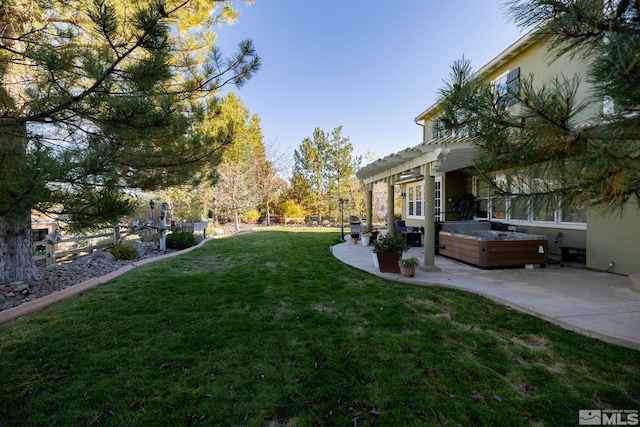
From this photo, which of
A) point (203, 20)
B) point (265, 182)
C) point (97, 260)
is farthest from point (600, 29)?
point (265, 182)

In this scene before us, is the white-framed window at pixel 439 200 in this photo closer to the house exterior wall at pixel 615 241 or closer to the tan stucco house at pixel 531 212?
the tan stucco house at pixel 531 212

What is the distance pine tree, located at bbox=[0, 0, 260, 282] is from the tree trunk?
2.47m

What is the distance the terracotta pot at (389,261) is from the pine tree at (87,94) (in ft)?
13.6

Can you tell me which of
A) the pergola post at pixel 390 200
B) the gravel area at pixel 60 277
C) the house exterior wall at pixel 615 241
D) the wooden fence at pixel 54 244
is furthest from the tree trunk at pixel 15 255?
the house exterior wall at pixel 615 241

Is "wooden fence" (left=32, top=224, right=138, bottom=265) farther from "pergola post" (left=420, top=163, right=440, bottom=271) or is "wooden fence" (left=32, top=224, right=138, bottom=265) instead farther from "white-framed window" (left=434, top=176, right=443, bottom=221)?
"white-framed window" (left=434, top=176, right=443, bottom=221)

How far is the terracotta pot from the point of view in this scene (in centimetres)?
567

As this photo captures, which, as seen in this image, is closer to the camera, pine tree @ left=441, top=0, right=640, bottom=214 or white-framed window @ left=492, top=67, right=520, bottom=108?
pine tree @ left=441, top=0, right=640, bottom=214

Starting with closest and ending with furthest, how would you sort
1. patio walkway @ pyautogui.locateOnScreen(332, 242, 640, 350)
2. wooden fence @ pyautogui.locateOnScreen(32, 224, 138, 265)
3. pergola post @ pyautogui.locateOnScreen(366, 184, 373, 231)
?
patio walkway @ pyautogui.locateOnScreen(332, 242, 640, 350)
wooden fence @ pyautogui.locateOnScreen(32, 224, 138, 265)
pergola post @ pyautogui.locateOnScreen(366, 184, 373, 231)

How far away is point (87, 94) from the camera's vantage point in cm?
242

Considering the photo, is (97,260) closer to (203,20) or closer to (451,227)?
(203,20)

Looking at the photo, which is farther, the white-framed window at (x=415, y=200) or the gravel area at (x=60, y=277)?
the white-framed window at (x=415, y=200)

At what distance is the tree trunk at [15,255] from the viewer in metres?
4.48

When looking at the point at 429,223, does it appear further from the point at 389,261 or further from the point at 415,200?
the point at 415,200

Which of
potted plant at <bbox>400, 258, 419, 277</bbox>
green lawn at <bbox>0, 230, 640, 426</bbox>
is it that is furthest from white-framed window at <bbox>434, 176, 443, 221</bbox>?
green lawn at <bbox>0, 230, 640, 426</bbox>
